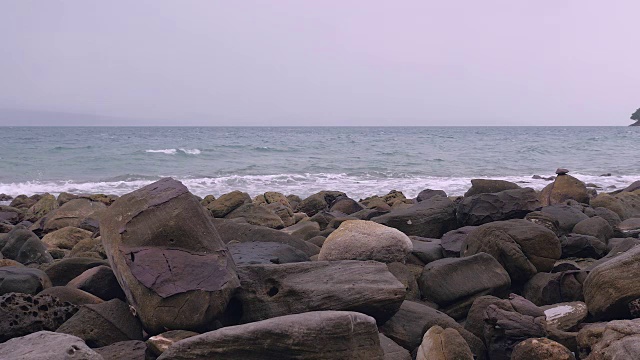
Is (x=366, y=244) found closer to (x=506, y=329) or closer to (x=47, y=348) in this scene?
(x=506, y=329)

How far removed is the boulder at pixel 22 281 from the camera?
4.74 metres

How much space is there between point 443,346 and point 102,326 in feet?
7.28

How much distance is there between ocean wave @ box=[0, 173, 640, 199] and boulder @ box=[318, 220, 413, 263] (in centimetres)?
1184

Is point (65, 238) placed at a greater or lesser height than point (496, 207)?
lesser

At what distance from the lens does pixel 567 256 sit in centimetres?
620

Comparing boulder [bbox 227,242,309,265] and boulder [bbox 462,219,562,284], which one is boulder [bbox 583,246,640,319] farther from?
boulder [bbox 227,242,309,265]

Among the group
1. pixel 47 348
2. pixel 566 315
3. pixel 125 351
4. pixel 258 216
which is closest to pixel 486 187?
pixel 258 216

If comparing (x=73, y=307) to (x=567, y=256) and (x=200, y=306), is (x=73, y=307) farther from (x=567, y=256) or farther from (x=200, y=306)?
(x=567, y=256)

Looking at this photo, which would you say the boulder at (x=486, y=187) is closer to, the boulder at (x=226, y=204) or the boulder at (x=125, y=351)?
the boulder at (x=226, y=204)

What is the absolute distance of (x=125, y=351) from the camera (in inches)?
147

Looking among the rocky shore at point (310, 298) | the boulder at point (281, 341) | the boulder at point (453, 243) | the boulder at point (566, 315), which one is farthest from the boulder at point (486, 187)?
the boulder at point (281, 341)

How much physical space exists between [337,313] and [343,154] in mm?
30630

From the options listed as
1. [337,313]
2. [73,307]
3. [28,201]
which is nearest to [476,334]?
[337,313]

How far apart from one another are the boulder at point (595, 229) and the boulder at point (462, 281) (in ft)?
8.78
